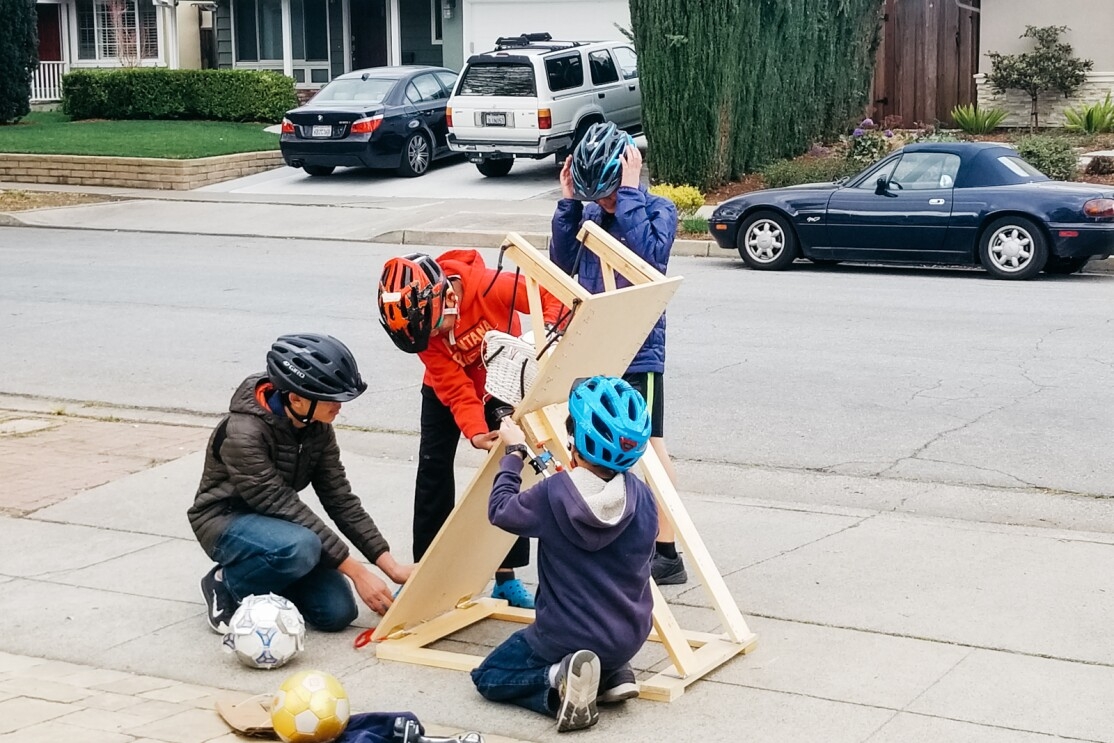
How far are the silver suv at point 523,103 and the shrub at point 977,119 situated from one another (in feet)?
18.7

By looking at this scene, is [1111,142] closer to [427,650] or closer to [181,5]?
[427,650]

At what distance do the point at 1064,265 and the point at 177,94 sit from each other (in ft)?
77.6

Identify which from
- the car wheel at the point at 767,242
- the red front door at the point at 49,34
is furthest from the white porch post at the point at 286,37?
the car wheel at the point at 767,242

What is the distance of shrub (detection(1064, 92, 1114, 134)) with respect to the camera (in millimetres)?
24258

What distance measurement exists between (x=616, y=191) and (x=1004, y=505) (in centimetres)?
292

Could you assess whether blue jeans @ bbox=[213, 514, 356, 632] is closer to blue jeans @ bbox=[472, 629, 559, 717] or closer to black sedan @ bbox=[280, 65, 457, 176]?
blue jeans @ bbox=[472, 629, 559, 717]

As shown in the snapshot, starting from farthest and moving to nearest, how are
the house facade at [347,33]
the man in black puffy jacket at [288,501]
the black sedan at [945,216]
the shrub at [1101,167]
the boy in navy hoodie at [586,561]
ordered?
Answer: 1. the house facade at [347,33]
2. the shrub at [1101,167]
3. the black sedan at [945,216]
4. the man in black puffy jacket at [288,501]
5. the boy in navy hoodie at [586,561]

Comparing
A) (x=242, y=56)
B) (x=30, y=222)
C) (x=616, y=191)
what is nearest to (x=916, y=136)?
(x=30, y=222)

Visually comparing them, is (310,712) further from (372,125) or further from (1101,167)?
(372,125)

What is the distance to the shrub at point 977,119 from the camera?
2489 cm

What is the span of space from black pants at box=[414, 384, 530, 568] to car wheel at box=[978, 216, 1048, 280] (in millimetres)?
10328

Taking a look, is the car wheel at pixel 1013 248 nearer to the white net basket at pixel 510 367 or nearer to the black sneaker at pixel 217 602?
the white net basket at pixel 510 367

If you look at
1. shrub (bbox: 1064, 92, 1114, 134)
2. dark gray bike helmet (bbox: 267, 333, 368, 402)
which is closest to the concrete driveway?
shrub (bbox: 1064, 92, 1114, 134)

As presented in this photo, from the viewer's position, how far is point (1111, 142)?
23422 mm
